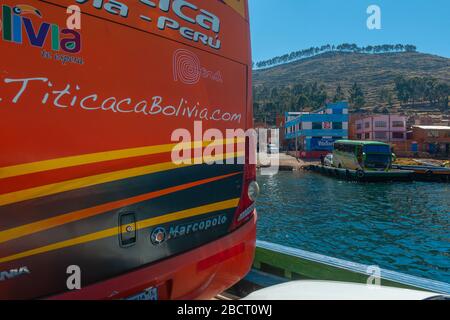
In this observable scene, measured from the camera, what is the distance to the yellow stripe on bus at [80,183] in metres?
1.90

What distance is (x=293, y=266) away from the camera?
5.00m

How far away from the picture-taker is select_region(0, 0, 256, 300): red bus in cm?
194

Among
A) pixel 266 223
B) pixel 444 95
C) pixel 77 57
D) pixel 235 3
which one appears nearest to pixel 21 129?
pixel 77 57

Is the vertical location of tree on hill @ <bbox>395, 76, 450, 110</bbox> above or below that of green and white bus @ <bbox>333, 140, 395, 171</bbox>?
above

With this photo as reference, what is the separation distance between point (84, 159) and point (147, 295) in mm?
1073

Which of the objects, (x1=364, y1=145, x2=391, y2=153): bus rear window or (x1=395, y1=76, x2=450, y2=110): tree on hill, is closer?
(x1=364, y1=145, x2=391, y2=153): bus rear window

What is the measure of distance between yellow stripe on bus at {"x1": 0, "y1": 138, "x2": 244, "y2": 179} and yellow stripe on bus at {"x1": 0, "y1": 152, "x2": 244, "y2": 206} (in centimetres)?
10

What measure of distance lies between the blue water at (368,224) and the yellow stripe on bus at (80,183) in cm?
1171

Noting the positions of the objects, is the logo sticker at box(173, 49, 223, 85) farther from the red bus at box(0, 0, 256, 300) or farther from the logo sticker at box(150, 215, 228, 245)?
the logo sticker at box(150, 215, 228, 245)

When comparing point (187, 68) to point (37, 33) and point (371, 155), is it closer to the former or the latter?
point (37, 33)

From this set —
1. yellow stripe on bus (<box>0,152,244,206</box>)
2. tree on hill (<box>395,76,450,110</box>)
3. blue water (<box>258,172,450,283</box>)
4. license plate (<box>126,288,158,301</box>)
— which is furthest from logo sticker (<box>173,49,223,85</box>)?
tree on hill (<box>395,76,450,110</box>)

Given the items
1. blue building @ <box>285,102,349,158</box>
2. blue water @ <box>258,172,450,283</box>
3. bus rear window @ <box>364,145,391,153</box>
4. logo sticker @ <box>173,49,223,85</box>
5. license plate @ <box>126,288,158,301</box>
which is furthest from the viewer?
blue building @ <box>285,102,349,158</box>

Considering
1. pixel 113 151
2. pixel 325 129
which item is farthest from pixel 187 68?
pixel 325 129

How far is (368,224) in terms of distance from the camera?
724 inches
